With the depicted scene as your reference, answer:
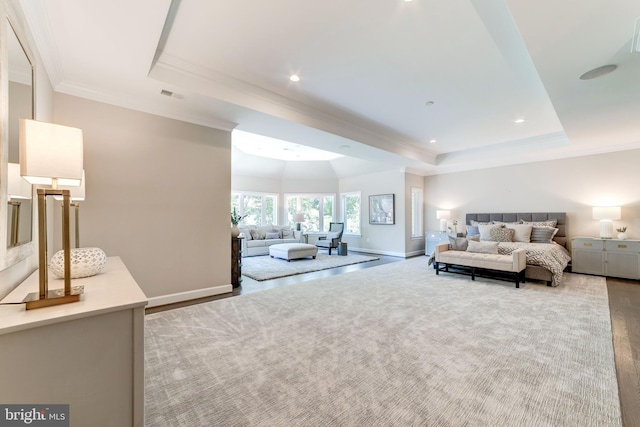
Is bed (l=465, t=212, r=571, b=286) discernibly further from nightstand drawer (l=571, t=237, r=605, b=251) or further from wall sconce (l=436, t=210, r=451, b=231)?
wall sconce (l=436, t=210, r=451, b=231)

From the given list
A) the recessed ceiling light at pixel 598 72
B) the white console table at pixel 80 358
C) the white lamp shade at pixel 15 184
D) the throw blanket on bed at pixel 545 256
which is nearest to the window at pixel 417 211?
the throw blanket on bed at pixel 545 256

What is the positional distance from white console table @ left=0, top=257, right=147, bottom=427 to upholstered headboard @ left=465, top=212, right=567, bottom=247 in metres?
7.81

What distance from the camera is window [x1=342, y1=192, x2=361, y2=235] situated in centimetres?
939

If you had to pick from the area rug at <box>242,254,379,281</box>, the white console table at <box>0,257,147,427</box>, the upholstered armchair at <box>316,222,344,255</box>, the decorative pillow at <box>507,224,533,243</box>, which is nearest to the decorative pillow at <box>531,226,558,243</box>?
the decorative pillow at <box>507,224,533,243</box>

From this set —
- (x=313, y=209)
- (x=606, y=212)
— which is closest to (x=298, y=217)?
(x=313, y=209)

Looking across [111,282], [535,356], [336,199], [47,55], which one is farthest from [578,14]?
[336,199]

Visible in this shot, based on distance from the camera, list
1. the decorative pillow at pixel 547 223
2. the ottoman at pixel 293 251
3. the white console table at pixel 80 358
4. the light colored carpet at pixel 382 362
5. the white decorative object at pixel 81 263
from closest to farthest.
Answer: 1. the white console table at pixel 80 358
2. the white decorative object at pixel 81 263
3. the light colored carpet at pixel 382 362
4. the decorative pillow at pixel 547 223
5. the ottoman at pixel 293 251

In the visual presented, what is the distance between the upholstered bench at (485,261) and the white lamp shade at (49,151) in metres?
5.53

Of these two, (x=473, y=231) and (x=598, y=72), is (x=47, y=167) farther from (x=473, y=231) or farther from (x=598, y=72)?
(x=473, y=231)

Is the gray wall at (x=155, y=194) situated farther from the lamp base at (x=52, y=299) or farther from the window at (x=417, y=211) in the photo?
the window at (x=417, y=211)

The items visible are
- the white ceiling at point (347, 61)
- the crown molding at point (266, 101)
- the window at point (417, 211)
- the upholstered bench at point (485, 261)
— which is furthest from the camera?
the window at point (417, 211)

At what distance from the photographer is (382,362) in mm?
2211

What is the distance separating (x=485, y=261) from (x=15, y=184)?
19.1 feet

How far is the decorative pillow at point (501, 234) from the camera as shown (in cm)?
581
